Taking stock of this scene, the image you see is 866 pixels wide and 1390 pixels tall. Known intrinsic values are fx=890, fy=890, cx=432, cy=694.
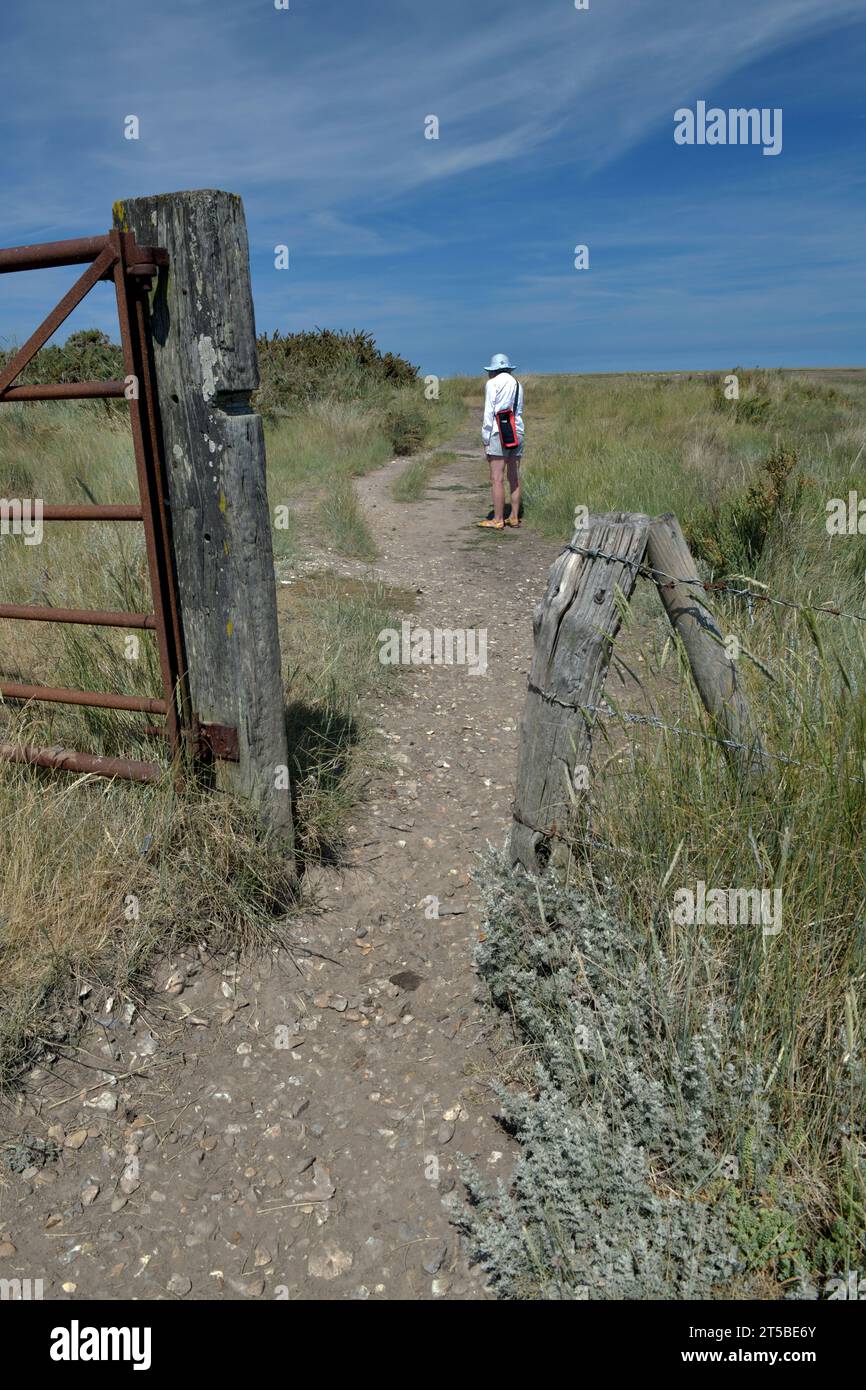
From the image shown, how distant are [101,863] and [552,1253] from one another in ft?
6.29

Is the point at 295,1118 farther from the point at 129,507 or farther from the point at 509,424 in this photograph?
the point at 509,424

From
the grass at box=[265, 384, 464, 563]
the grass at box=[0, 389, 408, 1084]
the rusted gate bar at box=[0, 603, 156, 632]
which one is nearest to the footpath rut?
the grass at box=[0, 389, 408, 1084]

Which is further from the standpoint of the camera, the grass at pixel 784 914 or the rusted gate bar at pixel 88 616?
the rusted gate bar at pixel 88 616

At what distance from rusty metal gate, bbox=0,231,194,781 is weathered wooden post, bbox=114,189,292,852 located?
0.04 m

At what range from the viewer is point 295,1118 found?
8.89 ft

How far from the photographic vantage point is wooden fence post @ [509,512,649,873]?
2775mm

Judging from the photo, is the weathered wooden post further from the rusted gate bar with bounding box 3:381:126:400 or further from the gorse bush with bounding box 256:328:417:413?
the gorse bush with bounding box 256:328:417:413

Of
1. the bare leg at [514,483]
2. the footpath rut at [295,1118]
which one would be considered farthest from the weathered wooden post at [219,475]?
the bare leg at [514,483]

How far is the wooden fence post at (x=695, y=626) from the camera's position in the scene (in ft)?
9.20

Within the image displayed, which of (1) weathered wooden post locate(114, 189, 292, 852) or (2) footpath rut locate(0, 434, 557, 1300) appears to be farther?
(1) weathered wooden post locate(114, 189, 292, 852)

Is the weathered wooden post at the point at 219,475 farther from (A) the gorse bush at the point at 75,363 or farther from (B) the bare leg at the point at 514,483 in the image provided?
(A) the gorse bush at the point at 75,363

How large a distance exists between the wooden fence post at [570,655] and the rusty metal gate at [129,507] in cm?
114

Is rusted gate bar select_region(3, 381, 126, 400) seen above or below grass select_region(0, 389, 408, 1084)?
above

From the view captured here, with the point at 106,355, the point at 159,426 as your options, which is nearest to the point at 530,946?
the point at 159,426
